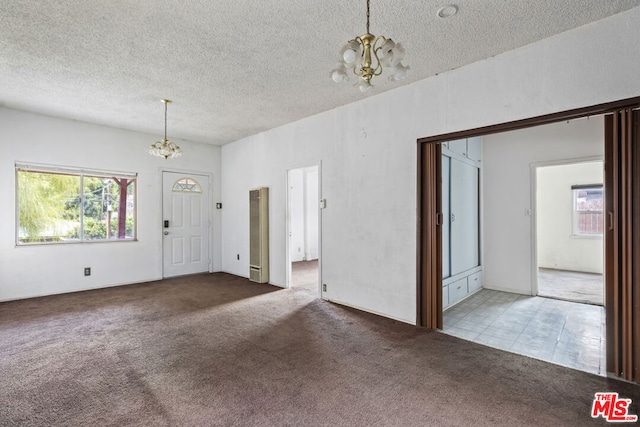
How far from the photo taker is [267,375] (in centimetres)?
248

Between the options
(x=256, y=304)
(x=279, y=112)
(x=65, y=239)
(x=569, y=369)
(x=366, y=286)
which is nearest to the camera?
(x=569, y=369)

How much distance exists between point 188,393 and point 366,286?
245 cm

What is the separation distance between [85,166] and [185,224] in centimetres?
199

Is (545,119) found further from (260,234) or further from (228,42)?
(260,234)

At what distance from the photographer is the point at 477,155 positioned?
512cm

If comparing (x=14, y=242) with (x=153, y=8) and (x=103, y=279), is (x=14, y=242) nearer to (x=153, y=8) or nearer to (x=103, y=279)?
(x=103, y=279)

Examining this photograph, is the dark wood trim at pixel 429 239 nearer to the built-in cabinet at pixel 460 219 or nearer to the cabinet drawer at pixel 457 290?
the built-in cabinet at pixel 460 219

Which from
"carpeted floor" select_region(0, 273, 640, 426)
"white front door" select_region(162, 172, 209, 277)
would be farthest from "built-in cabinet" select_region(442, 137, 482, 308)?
"white front door" select_region(162, 172, 209, 277)

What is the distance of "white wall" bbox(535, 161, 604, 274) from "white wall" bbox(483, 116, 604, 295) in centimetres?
260

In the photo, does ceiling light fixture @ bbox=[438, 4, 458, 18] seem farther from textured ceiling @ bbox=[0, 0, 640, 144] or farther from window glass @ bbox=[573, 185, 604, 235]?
window glass @ bbox=[573, 185, 604, 235]

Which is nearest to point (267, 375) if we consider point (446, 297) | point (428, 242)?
point (428, 242)

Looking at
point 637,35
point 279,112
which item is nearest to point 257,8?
point 279,112

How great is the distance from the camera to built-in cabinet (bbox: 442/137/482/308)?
414 centimetres

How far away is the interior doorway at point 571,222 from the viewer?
658cm
